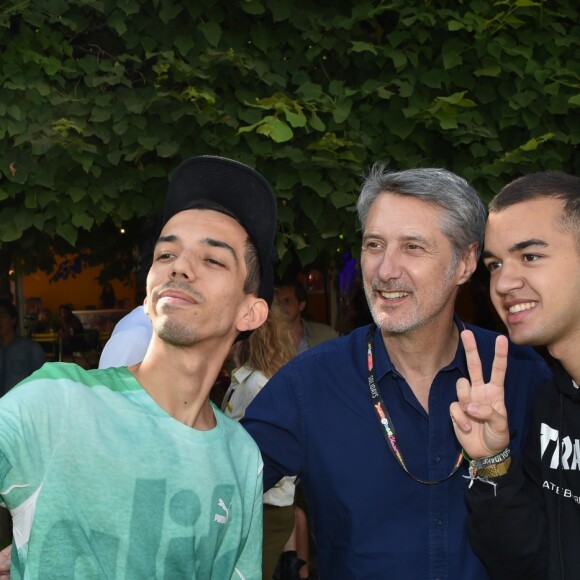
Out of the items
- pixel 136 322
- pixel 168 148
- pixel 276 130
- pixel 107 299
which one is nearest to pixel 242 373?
pixel 136 322

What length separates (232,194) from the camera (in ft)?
8.17

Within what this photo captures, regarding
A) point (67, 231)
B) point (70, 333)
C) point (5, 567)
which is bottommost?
point (5, 567)

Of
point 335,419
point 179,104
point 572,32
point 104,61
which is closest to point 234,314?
point 335,419

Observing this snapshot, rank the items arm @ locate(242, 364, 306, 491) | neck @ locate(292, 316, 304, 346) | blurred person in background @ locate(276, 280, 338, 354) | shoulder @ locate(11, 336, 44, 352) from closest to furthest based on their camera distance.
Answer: arm @ locate(242, 364, 306, 491) → blurred person in background @ locate(276, 280, 338, 354) → neck @ locate(292, 316, 304, 346) → shoulder @ locate(11, 336, 44, 352)

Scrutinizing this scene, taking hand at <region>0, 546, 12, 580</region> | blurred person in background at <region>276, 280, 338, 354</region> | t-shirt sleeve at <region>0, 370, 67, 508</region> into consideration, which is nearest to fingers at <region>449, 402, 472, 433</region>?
t-shirt sleeve at <region>0, 370, 67, 508</region>

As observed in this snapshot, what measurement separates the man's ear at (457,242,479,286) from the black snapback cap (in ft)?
2.52

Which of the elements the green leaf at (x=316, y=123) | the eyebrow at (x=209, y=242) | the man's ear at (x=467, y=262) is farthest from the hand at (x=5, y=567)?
the green leaf at (x=316, y=123)

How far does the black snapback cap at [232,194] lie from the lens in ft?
8.18

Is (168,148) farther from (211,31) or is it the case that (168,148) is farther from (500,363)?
(500,363)

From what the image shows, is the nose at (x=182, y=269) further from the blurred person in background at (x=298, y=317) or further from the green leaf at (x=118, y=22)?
the blurred person in background at (x=298, y=317)

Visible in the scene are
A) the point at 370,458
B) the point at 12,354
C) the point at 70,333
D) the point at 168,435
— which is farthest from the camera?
the point at 70,333

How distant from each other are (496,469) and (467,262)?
2.73ft

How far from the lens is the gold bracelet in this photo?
2.44 meters

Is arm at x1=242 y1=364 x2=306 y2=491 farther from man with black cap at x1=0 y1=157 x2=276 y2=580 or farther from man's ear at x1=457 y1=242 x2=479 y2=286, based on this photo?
man's ear at x1=457 y1=242 x2=479 y2=286
